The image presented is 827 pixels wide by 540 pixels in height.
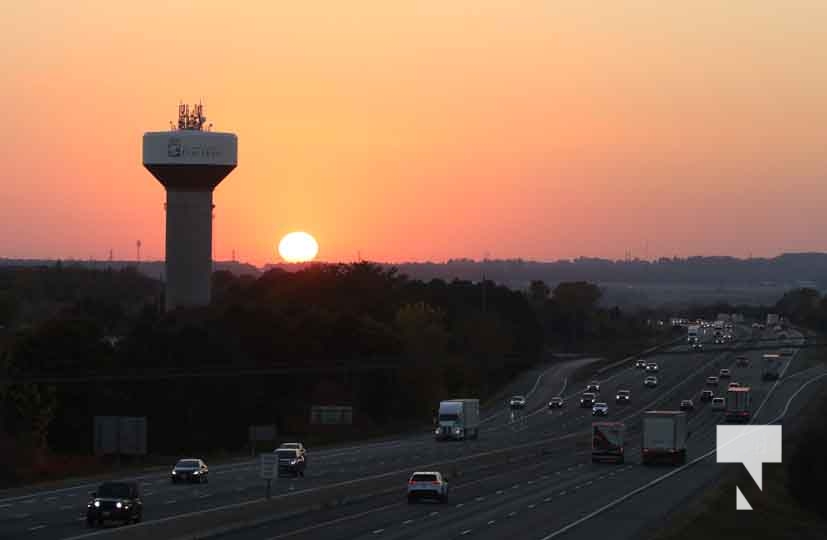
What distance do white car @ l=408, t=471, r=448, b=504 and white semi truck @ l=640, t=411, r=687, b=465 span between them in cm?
2380

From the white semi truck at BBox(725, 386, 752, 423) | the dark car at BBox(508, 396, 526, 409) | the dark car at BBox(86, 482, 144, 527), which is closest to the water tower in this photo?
the dark car at BBox(508, 396, 526, 409)

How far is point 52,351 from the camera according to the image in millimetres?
91125

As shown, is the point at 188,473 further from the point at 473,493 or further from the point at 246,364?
the point at 246,364

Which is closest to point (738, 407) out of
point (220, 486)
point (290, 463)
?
point (290, 463)

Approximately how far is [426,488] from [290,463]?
1331cm

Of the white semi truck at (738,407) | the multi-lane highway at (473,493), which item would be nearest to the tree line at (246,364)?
the multi-lane highway at (473,493)

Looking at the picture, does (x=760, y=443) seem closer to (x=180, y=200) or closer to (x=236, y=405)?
(x=236, y=405)

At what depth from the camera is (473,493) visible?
2270 inches

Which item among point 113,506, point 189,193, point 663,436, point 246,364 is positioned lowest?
point 663,436

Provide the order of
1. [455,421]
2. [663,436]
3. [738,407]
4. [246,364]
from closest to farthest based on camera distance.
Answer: [663,436]
[455,421]
[738,407]
[246,364]

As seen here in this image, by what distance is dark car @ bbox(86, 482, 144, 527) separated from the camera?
134 ft

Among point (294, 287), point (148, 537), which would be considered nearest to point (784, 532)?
point (148, 537)

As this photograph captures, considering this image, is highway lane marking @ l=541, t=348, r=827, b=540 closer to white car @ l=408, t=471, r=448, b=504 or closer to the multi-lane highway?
the multi-lane highway

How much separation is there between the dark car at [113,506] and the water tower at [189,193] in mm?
90578
